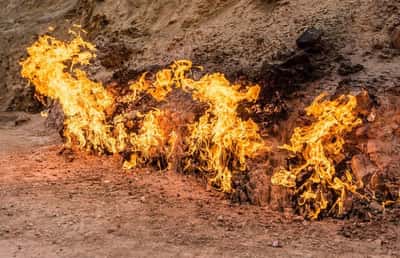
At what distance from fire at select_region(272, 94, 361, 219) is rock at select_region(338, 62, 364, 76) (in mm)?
691

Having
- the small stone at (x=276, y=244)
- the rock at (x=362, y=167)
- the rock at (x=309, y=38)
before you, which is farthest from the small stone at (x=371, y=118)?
the small stone at (x=276, y=244)

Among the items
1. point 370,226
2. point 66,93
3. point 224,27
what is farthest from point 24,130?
point 370,226

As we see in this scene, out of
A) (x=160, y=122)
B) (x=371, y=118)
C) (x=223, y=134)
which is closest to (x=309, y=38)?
(x=371, y=118)

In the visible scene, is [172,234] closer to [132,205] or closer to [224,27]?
[132,205]

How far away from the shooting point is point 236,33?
382 inches

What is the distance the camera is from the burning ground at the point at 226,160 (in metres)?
6.36

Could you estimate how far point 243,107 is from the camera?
26.9 ft

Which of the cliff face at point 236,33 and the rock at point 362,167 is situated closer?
the rock at point 362,167

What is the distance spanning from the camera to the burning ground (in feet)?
20.9

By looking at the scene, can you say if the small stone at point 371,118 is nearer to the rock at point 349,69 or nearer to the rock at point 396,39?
the rock at point 349,69

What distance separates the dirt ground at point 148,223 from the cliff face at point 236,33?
92.1 inches

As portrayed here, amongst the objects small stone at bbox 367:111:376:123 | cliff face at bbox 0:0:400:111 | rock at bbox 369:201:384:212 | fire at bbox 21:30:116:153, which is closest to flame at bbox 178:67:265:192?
cliff face at bbox 0:0:400:111

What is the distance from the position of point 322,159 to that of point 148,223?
8.23ft

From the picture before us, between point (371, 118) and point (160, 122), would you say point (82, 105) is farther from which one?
point (371, 118)
